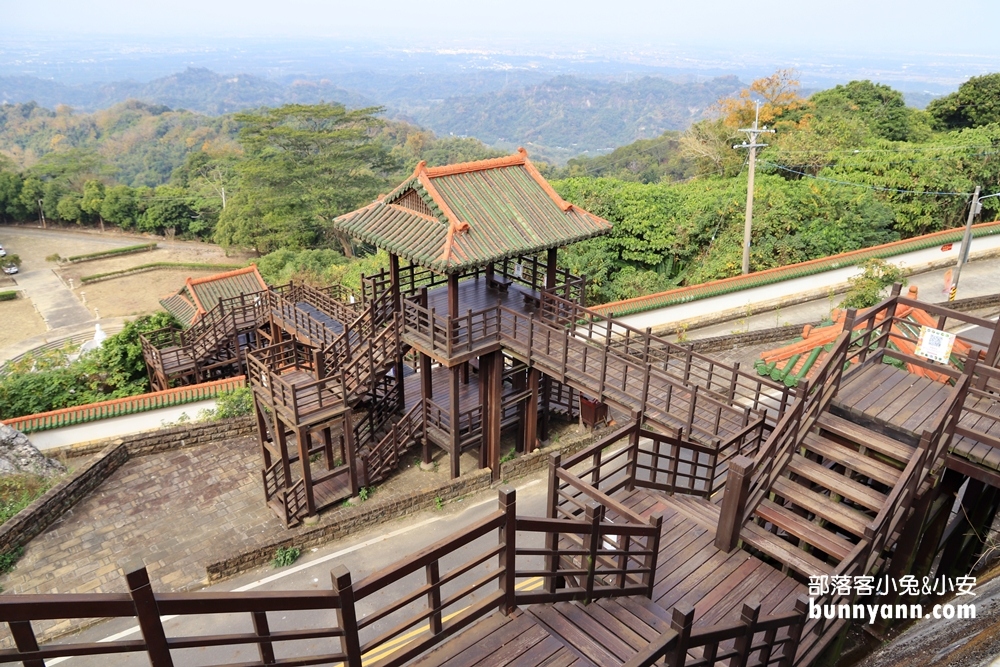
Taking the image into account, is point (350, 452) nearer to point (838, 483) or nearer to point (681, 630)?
point (838, 483)

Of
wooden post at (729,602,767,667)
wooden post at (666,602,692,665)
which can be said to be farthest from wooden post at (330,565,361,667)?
wooden post at (729,602,767,667)

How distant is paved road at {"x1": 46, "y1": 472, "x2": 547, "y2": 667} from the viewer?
34.0 feet

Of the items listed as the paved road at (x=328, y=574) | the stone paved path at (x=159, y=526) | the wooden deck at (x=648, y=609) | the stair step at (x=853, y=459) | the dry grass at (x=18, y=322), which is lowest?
the dry grass at (x=18, y=322)

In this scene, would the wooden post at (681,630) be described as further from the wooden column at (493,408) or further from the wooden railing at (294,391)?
the wooden railing at (294,391)

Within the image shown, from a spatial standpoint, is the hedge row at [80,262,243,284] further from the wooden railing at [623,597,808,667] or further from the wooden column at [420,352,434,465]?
the wooden railing at [623,597,808,667]

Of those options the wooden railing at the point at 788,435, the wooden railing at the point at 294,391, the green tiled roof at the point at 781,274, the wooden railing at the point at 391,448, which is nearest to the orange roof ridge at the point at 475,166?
the wooden railing at the point at 294,391

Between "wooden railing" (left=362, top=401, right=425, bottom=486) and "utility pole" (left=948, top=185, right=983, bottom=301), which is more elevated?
"utility pole" (left=948, top=185, right=983, bottom=301)

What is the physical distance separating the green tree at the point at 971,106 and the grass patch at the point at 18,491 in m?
50.0

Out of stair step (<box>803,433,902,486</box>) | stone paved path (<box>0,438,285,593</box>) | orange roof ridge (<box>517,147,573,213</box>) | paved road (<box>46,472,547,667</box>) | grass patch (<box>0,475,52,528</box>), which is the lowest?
stone paved path (<box>0,438,285,593</box>)

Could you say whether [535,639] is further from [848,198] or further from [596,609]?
[848,198]

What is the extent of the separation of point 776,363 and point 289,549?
11.9 m

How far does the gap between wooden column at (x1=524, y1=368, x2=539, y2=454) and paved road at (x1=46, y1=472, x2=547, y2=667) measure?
0.82 metres

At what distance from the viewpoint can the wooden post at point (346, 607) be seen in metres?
4.47

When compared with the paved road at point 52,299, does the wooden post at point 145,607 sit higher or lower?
higher
